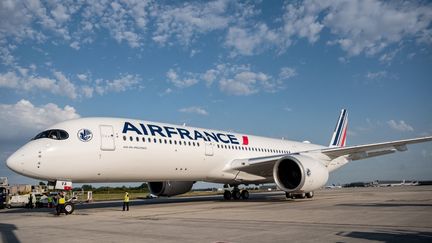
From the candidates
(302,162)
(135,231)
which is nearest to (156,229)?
(135,231)

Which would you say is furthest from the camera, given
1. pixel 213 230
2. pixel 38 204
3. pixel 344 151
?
pixel 38 204

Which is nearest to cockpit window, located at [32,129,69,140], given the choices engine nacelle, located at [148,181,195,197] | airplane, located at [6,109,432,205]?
airplane, located at [6,109,432,205]

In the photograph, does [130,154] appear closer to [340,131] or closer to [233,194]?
[233,194]

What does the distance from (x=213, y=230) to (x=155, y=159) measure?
8.12 m

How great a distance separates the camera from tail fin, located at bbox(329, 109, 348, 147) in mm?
31391

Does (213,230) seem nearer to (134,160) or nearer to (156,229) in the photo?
(156,229)

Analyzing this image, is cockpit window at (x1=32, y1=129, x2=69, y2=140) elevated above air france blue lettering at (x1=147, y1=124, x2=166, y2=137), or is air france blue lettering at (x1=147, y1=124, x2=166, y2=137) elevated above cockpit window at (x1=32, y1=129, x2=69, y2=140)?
air france blue lettering at (x1=147, y1=124, x2=166, y2=137)

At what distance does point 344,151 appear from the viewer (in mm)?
19188

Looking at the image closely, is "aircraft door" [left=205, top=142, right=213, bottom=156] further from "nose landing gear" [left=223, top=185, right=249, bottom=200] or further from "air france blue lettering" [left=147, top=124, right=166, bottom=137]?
"nose landing gear" [left=223, top=185, right=249, bottom=200]

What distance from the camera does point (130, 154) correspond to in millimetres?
15070

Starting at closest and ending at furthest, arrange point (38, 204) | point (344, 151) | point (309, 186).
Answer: point (309, 186), point (344, 151), point (38, 204)

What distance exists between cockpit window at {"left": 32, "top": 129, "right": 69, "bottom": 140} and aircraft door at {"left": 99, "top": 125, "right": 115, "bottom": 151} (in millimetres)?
1311

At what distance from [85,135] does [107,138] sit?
82 centimetres

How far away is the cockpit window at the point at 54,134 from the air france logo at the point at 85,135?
45cm
